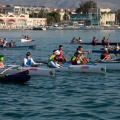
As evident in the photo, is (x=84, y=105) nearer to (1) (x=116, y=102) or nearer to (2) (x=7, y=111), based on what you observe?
(1) (x=116, y=102)

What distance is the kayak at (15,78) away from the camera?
25.0 metres

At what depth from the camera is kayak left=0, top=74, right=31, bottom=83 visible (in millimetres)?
25047

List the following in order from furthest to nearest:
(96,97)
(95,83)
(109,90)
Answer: (95,83) < (109,90) < (96,97)

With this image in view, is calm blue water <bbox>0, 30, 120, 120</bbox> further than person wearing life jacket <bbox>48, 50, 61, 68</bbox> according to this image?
No

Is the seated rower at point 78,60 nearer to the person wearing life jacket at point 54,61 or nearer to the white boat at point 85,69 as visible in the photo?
the white boat at point 85,69

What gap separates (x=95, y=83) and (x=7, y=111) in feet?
27.6

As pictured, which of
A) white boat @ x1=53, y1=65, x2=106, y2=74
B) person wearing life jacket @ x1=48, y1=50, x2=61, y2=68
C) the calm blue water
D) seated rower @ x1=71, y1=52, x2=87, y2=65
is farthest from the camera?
seated rower @ x1=71, y1=52, x2=87, y2=65

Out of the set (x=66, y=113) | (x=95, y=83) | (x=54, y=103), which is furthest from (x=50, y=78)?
(x=66, y=113)

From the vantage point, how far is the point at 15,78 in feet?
A: 82.3

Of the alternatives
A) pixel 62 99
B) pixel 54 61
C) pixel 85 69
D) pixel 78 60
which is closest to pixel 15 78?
pixel 62 99

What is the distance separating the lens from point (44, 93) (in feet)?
75.5

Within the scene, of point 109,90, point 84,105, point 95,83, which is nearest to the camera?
point 84,105

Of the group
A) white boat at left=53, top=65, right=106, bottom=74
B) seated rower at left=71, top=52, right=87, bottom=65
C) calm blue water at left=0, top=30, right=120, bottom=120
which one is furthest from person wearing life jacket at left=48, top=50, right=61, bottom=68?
calm blue water at left=0, top=30, right=120, bottom=120

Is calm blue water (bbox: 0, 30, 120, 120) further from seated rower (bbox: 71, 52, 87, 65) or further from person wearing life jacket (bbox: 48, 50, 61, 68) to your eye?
seated rower (bbox: 71, 52, 87, 65)
